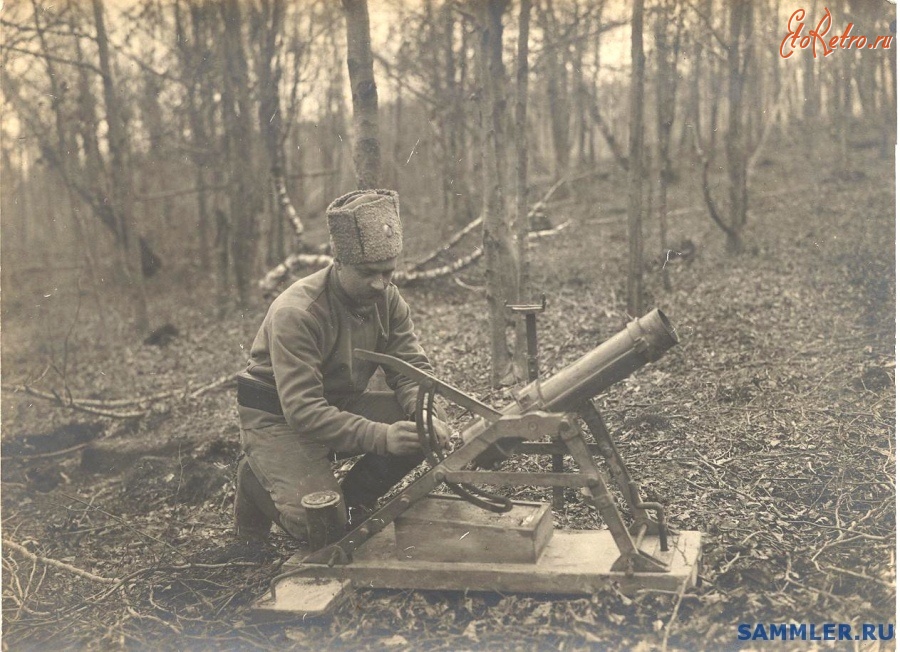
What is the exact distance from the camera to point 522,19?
771 centimetres

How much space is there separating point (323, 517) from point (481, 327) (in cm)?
590

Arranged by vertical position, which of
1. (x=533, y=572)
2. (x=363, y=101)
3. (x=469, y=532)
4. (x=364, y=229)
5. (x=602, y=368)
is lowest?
(x=533, y=572)

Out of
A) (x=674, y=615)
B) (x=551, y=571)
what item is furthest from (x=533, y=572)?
(x=674, y=615)

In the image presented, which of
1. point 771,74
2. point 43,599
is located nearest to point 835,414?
point 43,599

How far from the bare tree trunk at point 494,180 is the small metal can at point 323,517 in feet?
10.8

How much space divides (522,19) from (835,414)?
15.0 feet

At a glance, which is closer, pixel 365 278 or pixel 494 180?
pixel 365 278

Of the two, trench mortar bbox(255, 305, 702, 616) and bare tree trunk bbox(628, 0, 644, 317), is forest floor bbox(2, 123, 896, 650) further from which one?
bare tree trunk bbox(628, 0, 644, 317)

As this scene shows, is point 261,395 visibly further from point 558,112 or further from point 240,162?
point 558,112

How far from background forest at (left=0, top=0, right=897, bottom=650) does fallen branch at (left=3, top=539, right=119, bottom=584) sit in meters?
0.04

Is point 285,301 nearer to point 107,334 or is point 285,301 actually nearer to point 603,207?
point 107,334

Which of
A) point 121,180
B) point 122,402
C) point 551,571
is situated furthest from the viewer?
point 121,180

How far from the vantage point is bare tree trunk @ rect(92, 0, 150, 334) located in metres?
11.4

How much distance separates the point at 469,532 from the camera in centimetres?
384
